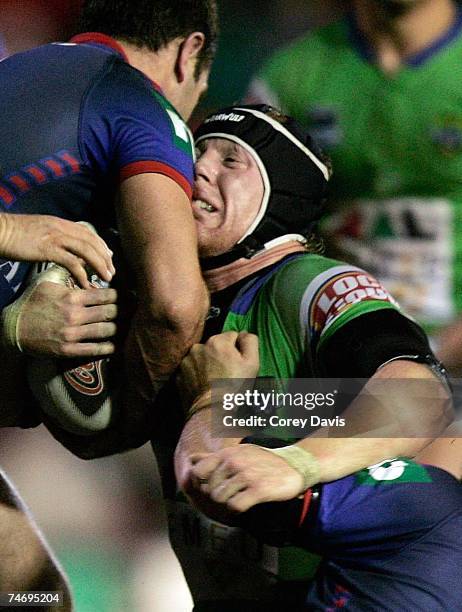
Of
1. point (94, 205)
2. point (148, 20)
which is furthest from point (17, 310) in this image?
point (148, 20)

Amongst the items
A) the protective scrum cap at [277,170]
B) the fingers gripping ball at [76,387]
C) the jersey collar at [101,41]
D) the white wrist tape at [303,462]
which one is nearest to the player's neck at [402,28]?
the protective scrum cap at [277,170]

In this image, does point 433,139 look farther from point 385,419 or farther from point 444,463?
point 385,419

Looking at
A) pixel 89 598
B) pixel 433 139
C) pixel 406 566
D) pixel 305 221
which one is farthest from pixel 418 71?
pixel 89 598

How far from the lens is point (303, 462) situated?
1.79m

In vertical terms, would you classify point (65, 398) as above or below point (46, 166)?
below

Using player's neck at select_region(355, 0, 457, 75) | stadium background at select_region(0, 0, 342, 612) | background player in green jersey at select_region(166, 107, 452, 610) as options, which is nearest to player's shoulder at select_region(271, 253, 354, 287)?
background player in green jersey at select_region(166, 107, 452, 610)

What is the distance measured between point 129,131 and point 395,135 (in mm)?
874

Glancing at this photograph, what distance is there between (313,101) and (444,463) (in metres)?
1.06

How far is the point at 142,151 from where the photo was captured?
2096 millimetres

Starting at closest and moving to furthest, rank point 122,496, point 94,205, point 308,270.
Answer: point 308,270 < point 94,205 < point 122,496

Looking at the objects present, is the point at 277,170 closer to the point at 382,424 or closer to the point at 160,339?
the point at 160,339

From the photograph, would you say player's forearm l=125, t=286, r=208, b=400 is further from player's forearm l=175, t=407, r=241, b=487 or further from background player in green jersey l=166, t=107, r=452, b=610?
player's forearm l=175, t=407, r=241, b=487

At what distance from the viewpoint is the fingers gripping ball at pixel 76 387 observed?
2.13 meters

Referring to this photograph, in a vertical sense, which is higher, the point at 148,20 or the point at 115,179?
the point at 148,20
